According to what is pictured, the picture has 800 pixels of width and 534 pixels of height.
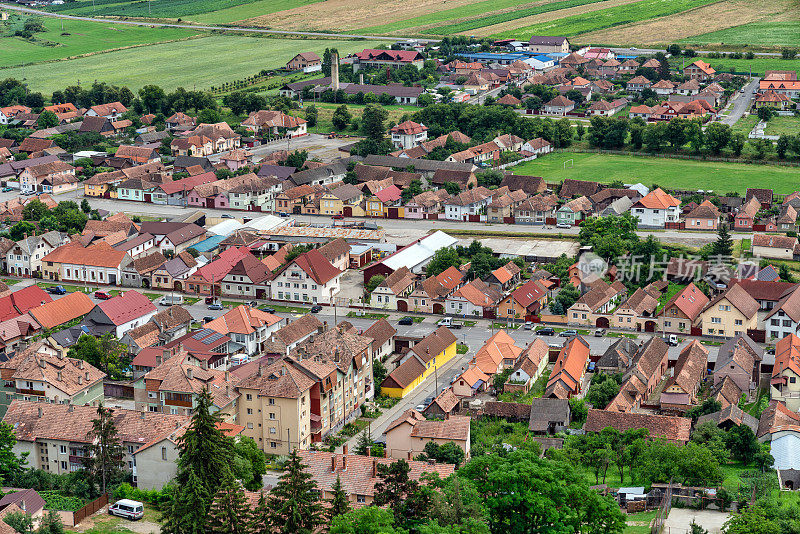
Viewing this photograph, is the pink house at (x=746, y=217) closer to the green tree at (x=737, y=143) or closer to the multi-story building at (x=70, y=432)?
the green tree at (x=737, y=143)

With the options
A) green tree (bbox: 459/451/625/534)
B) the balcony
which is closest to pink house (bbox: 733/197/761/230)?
green tree (bbox: 459/451/625/534)

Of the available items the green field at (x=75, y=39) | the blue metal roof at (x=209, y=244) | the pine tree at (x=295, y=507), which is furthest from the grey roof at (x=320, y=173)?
the green field at (x=75, y=39)

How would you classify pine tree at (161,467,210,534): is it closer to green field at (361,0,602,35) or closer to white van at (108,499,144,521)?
white van at (108,499,144,521)

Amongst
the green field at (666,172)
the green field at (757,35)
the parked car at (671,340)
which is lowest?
the parked car at (671,340)

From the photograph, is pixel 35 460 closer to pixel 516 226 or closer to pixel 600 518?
pixel 600 518

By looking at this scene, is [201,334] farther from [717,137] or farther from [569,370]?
[717,137]

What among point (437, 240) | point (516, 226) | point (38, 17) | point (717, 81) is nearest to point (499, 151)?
point (516, 226)

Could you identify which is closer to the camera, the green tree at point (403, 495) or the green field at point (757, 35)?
the green tree at point (403, 495)
